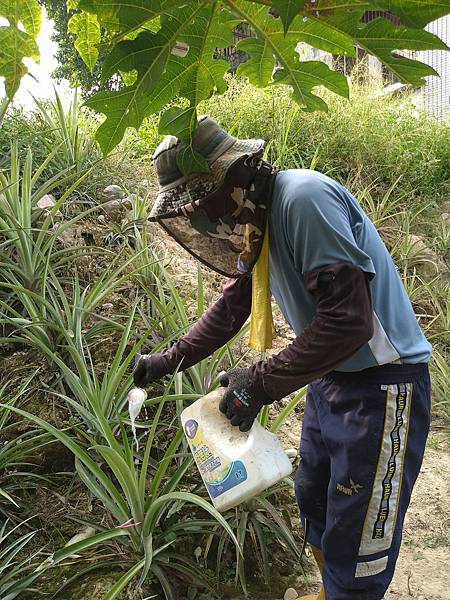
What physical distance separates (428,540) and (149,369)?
4.94 feet

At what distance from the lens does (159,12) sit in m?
0.58

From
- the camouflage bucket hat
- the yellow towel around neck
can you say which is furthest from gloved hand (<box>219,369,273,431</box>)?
the camouflage bucket hat

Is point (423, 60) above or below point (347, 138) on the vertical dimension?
above

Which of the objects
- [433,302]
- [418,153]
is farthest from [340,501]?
[418,153]

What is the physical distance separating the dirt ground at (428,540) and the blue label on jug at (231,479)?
0.79m

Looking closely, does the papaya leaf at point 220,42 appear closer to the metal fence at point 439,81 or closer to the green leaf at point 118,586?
the green leaf at point 118,586

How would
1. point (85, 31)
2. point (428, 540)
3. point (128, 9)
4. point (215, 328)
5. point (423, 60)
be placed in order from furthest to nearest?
point (423, 60) < point (428, 540) < point (215, 328) < point (85, 31) < point (128, 9)

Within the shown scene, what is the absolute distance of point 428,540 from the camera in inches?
108

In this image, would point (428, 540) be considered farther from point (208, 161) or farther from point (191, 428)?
point (208, 161)

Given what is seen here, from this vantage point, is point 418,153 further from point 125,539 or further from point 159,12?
point 159,12

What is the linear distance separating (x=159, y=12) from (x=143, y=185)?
409cm

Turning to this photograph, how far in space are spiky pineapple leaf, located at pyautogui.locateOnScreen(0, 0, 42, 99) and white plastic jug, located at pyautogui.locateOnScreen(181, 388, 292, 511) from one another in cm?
134

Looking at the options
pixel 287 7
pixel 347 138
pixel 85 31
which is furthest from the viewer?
pixel 347 138

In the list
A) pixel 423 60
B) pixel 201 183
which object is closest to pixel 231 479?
pixel 201 183
